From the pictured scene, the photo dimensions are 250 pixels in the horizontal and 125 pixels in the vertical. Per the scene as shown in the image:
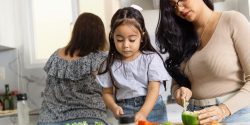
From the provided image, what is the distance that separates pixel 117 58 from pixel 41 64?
1188 millimetres

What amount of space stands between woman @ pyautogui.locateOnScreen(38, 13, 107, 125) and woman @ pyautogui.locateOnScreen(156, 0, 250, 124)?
1.78ft

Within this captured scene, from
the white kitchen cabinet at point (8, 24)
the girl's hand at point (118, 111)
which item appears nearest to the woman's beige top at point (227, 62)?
the girl's hand at point (118, 111)

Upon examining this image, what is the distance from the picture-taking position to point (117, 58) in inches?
51.6

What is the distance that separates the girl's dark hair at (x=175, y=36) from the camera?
1.17m

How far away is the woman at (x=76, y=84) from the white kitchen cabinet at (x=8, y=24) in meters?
0.67

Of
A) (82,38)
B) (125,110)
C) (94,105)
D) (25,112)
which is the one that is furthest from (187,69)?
(25,112)

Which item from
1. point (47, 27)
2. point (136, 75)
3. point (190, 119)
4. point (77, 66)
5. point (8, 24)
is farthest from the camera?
point (47, 27)

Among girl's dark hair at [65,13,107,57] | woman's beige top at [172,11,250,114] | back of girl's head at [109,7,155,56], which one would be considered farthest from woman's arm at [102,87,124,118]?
girl's dark hair at [65,13,107,57]

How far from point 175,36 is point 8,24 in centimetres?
156

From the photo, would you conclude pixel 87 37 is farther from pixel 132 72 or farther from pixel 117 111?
pixel 117 111

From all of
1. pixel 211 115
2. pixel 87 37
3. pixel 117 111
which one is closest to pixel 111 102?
pixel 117 111

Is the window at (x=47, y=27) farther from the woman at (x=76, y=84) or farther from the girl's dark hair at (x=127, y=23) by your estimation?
the girl's dark hair at (x=127, y=23)

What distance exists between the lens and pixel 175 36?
46.9 inches

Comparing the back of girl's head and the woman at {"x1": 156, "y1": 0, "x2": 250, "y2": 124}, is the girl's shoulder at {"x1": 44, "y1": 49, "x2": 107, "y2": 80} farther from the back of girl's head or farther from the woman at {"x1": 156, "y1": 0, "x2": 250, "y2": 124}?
the woman at {"x1": 156, "y1": 0, "x2": 250, "y2": 124}
